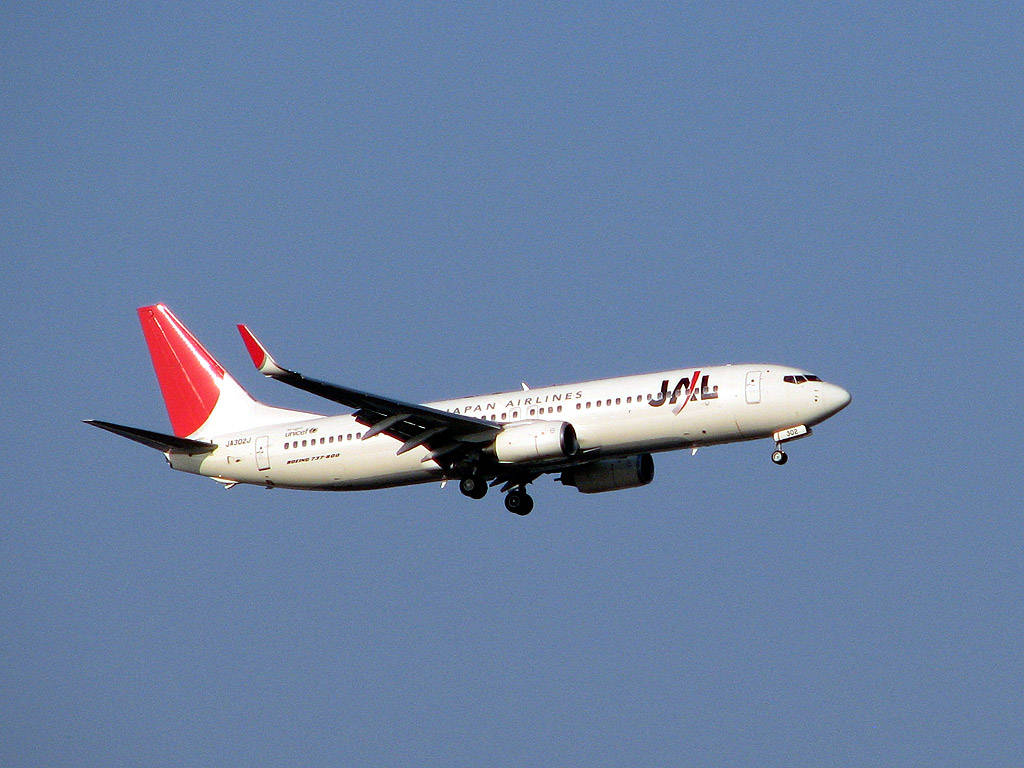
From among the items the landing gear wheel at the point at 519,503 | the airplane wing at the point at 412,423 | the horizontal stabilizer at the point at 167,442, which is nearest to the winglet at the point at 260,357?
the airplane wing at the point at 412,423

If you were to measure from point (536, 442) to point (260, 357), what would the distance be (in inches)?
403

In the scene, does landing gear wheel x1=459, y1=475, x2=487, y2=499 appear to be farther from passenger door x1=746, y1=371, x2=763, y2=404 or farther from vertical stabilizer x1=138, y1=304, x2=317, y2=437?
passenger door x1=746, y1=371, x2=763, y2=404

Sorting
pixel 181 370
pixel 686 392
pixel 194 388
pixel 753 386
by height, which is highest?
pixel 181 370

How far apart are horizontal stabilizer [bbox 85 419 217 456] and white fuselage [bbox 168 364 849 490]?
355 cm

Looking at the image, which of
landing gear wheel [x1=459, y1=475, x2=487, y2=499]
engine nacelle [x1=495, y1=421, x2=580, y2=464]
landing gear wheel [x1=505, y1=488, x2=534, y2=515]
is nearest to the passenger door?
engine nacelle [x1=495, y1=421, x2=580, y2=464]

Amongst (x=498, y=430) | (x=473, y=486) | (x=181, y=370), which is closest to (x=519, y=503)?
(x=473, y=486)

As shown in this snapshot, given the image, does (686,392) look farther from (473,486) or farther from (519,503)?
(519,503)

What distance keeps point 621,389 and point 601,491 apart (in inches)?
260

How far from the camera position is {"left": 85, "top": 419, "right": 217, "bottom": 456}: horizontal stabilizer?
60.6 m

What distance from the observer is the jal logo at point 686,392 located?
55625 mm

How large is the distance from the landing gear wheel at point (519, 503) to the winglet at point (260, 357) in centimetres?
1418

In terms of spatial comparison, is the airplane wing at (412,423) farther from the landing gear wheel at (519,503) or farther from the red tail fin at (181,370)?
the red tail fin at (181,370)

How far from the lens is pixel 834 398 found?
55.6 metres

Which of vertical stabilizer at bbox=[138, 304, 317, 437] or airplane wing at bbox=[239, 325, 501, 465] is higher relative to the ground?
vertical stabilizer at bbox=[138, 304, 317, 437]
